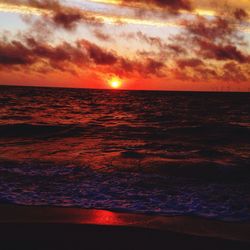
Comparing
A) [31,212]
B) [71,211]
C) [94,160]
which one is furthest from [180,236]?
[94,160]

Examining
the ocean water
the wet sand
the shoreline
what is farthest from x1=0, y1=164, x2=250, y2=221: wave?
the wet sand

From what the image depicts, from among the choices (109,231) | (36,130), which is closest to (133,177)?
(109,231)

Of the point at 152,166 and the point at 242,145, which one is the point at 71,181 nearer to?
the point at 152,166

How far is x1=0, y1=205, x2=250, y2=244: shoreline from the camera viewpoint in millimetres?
5723

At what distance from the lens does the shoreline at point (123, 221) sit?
5723mm

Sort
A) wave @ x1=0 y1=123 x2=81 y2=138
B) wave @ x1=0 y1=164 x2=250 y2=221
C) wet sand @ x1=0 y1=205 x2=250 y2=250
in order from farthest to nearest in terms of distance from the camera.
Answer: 1. wave @ x1=0 y1=123 x2=81 y2=138
2. wave @ x1=0 y1=164 x2=250 y2=221
3. wet sand @ x1=0 y1=205 x2=250 y2=250

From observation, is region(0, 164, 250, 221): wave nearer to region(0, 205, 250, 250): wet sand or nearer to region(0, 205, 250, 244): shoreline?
region(0, 205, 250, 244): shoreline

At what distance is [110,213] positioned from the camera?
6.77m

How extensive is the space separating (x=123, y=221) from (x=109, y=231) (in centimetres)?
74

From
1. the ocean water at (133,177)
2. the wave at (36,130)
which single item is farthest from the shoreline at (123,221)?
the wave at (36,130)

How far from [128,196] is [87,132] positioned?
16313 mm

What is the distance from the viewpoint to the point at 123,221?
620cm

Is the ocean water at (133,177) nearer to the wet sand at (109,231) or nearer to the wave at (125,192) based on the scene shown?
the wave at (125,192)

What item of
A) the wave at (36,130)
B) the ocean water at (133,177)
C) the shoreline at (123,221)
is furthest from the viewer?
the wave at (36,130)
